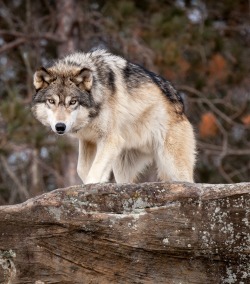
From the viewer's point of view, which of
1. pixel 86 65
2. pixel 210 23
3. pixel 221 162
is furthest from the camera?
pixel 221 162

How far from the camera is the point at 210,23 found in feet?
72.4

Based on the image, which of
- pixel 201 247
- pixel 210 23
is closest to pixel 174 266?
pixel 201 247

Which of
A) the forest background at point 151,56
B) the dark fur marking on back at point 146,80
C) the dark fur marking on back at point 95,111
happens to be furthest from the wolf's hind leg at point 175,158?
the forest background at point 151,56

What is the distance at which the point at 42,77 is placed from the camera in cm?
949

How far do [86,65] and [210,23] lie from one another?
12.7 meters

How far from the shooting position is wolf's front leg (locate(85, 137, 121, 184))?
9.29 m

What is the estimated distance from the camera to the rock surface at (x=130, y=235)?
727cm

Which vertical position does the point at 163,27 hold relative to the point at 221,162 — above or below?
above

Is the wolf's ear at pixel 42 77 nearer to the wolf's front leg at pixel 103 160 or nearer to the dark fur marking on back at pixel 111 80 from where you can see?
the dark fur marking on back at pixel 111 80

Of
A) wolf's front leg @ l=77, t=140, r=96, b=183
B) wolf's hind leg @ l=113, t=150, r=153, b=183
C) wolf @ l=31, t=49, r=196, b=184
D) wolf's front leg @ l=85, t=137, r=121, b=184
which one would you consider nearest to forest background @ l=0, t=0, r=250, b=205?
wolf's hind leg @ l=113, t=150, r=153, b=183

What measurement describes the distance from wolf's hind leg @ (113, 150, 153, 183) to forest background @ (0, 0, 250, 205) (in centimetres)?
821

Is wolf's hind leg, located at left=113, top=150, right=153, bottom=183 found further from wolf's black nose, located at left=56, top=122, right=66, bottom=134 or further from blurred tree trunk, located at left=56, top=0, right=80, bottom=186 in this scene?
blurred tree trunk, located at left=56, top=0, right=80, bottom=186

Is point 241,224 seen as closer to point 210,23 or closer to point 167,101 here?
point 167,101

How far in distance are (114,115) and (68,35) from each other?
39.5ft
